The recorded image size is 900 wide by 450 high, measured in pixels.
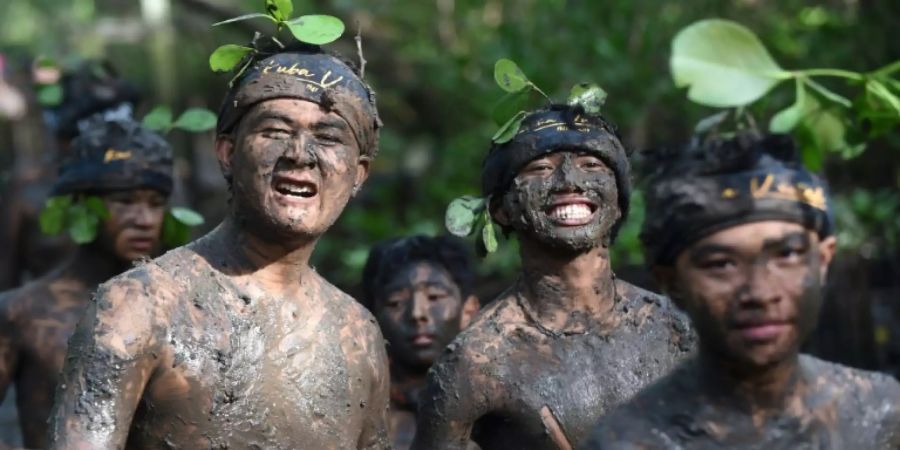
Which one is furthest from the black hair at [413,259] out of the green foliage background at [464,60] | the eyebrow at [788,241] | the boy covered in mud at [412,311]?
the eyebrow at [788,241]

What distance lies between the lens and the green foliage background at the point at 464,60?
477 inches

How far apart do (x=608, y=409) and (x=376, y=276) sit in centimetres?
255

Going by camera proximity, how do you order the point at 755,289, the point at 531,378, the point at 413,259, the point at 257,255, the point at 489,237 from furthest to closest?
the point at 413,259 < the point at 489,237 < the point at 531,378 < the point at 257,255 < the point at 755,289

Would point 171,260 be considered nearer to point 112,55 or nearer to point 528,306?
point 528,306

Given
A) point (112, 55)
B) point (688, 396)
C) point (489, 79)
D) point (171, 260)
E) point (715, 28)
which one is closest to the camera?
point (688, 396)

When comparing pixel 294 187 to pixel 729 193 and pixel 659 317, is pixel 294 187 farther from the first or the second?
pixel 729 193

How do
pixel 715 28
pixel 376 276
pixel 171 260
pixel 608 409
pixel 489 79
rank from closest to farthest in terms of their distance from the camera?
pixel 715 28
pixel 171 260
pixel 608 409
pixel 376 276
pixel 489 79

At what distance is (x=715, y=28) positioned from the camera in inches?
196

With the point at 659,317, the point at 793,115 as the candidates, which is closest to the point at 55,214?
the point at 659,317

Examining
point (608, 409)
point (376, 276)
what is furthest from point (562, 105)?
point (376, 276)

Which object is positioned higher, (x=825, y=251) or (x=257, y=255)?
(x=825, y=251)

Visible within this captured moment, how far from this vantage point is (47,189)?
1011 centimetres

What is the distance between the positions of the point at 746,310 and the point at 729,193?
0.29m

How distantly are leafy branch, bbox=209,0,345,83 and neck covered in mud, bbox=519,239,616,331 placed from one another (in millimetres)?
1056
